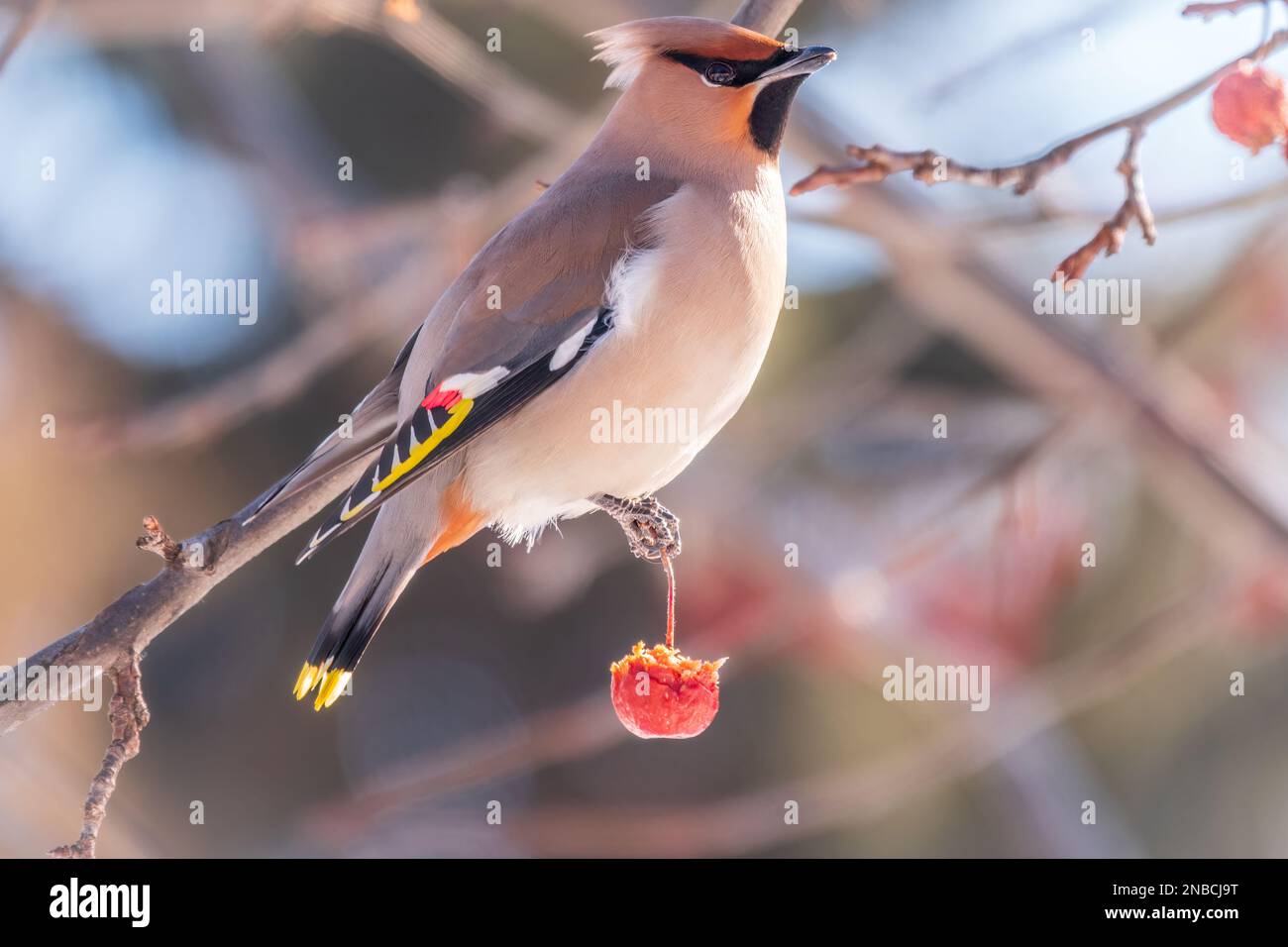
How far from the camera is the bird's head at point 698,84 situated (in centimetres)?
271

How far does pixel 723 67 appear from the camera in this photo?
275cm

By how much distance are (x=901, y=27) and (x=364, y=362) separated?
2.20 meters

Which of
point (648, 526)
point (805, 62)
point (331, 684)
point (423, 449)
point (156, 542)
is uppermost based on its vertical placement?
point (805, 62)

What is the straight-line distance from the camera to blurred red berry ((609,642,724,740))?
7.73 ft

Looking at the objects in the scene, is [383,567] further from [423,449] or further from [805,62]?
[805,62]

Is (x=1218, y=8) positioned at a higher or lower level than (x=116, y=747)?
higher

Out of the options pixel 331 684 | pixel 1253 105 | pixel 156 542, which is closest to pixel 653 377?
pixel 331 684

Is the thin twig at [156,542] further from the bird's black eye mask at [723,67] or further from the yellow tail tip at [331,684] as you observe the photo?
the bird's black eye mask at [723,67]

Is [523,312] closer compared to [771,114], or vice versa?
[523,312]

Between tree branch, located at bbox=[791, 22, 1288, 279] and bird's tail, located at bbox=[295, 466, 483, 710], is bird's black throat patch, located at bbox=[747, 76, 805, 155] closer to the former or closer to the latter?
tree branch, located at bbox=[791, 22, 1288, 279]

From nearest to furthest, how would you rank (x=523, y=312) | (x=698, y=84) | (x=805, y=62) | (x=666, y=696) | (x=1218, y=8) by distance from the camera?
(x=1218, y=8) → (x=666, y=696) → (x=805, y=62) → (x=523, y=312) → (x=698, y=84)

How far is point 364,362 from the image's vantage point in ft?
17.3

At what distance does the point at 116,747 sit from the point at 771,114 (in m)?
1.66

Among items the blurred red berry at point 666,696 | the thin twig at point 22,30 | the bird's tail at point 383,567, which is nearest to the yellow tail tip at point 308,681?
the bird's tail at point 383,567
